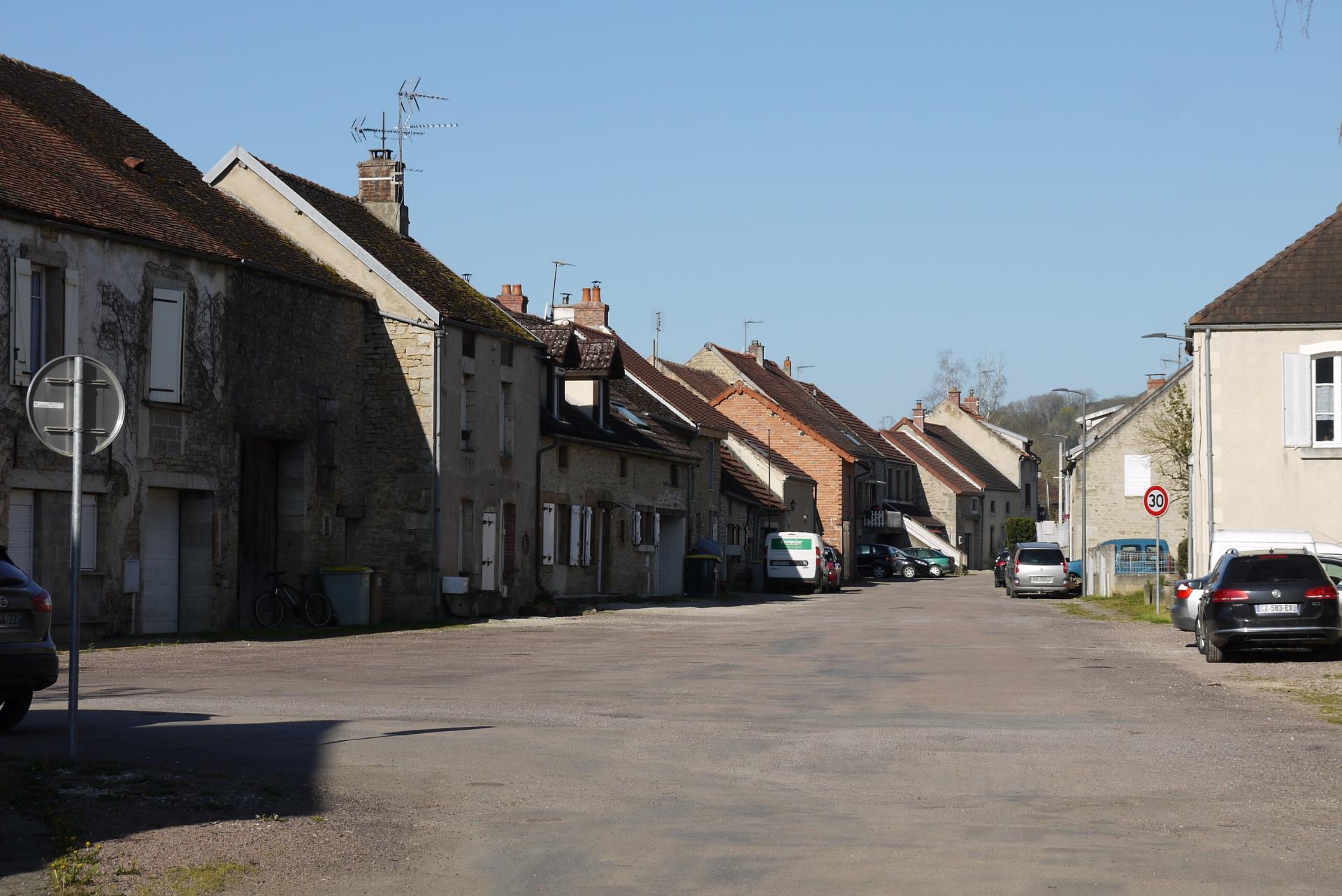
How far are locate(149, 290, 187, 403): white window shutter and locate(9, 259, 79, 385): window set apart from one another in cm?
175

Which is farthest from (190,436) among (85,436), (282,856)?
(282,856)

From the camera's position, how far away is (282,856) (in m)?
7.55

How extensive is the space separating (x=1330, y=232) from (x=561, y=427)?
59.2ft

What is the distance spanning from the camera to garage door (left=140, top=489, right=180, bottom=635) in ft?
86.6

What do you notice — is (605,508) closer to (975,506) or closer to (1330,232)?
(1330,232)

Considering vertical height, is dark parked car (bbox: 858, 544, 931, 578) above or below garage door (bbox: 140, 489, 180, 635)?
below

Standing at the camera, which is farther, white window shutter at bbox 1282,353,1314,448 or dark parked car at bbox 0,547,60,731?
white window shutter at bbox 1282,353,1314,448

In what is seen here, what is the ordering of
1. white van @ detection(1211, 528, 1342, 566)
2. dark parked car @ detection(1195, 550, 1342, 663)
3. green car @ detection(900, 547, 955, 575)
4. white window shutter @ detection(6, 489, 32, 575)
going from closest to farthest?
dark parked car @ detection(1195, 550, 1342, 663)
white window shutter @ detection(6, 489, 32, 575)
white van @ detection(1211, 528, 1342, 566)
green car @ detection(900, 547, 955, 575)

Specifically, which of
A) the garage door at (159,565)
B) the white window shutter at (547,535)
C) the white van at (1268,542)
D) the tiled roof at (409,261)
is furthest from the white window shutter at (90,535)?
the white van at (1268,542)

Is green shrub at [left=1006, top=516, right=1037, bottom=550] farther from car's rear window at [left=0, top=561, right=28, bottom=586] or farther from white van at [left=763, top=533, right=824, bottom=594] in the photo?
car's rear window at [left=0, top=561, right=28, bottom=586]

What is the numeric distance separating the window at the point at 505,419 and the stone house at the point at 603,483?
1.97 meters

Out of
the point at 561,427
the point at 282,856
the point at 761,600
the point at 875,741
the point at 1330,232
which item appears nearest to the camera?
the point at 282,856

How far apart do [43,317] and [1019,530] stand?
267ft

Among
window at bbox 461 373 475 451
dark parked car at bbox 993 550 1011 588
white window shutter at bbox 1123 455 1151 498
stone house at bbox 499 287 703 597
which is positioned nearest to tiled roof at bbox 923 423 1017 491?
dark parked car at bbox 993 550 1011 588
